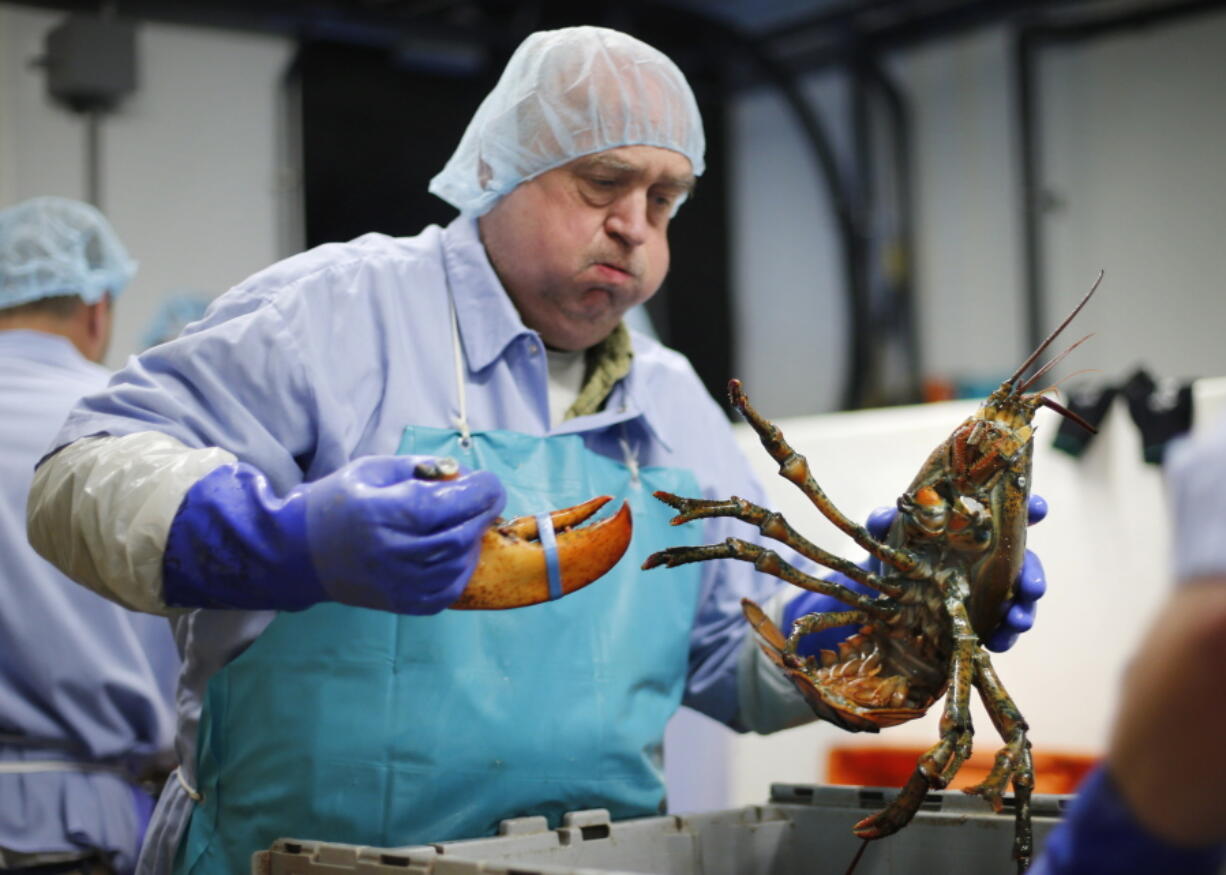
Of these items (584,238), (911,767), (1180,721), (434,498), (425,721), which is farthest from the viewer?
(911,767)

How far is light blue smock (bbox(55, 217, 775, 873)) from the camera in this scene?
1.77 metres

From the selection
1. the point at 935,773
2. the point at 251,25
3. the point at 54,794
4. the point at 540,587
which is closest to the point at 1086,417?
the point at 935,773

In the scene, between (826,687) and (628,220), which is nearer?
(826,687)

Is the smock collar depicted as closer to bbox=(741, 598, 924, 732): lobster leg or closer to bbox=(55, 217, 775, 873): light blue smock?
bbox=(55, 217, 775, 873): light blue smock

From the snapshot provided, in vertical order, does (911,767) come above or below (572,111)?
below

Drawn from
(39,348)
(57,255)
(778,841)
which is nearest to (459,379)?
(778,841)

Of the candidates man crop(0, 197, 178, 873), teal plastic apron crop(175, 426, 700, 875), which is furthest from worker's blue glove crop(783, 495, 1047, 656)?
man crop(0, 197, 178, 873)

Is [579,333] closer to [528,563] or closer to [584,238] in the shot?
[584,238]

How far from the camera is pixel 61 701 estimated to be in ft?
7.93

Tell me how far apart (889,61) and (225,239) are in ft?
10.4

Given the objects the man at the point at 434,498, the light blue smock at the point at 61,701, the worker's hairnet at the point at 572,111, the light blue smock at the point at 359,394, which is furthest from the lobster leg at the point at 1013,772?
the light blue smock at the point at 61,701

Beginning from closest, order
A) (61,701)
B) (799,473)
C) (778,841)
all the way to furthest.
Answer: (799,473) → (778,841) → (61,701)

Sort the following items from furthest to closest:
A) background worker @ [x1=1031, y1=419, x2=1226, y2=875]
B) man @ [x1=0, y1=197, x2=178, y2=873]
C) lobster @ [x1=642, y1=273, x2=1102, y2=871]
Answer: man @ [x1=0, y1=197, x2=178, y2=873] → lobster @ [x1=642, y1=273, x2=1102, y2=871] → background worker @ [x1=1031, y1=419, x2=1226, y2=875]

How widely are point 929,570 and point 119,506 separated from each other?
990 mm
